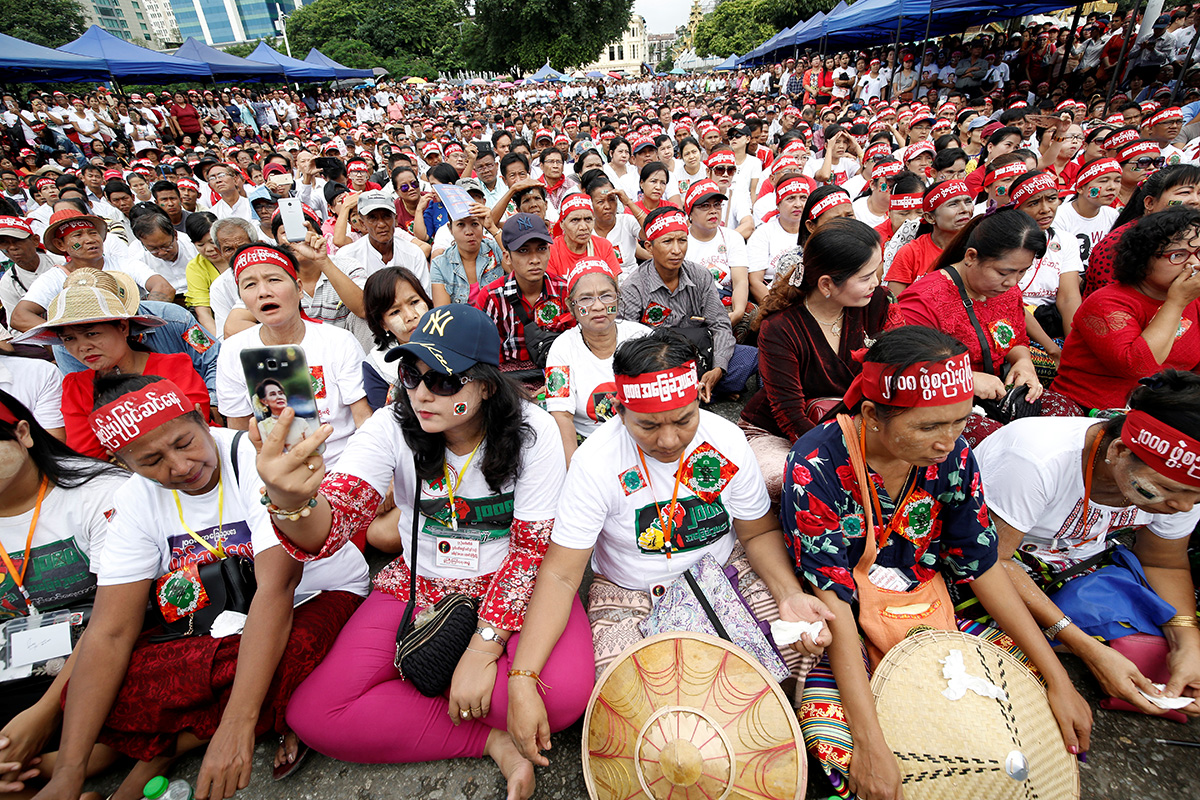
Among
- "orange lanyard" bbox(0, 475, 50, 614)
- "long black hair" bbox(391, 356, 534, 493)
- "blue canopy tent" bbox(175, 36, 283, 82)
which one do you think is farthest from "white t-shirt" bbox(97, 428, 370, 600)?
"blue canopy tent" bbox(175, 36, 283, 82)

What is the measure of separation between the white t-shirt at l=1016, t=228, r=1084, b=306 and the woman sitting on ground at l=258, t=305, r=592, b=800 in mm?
4500

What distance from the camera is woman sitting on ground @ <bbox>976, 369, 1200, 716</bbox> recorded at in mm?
1898

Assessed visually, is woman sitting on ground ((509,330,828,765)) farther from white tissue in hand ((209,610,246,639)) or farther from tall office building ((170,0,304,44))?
tall office building ((170,0,304,44))

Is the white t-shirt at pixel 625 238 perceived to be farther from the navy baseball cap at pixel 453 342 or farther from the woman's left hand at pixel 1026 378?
the navy baseball cap at pixel 453 342

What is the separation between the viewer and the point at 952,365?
6.11 ft

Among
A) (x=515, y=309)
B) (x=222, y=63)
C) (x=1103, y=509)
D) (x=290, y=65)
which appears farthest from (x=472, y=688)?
(x=290, y=65)

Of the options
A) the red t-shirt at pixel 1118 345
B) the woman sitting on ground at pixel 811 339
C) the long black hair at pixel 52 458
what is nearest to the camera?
the long black hair at pixel 52 458

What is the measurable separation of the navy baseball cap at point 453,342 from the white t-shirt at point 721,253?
386cm

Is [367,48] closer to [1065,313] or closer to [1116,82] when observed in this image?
[1116,82]

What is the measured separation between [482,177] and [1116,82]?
43.0ft

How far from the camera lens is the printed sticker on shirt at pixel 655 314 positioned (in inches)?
175

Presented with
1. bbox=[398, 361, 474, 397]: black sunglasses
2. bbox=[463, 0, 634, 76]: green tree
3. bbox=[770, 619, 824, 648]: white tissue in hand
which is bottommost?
bbox=[770, 619, 824, 648]: white tissue in hand

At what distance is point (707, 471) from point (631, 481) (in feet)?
1.07

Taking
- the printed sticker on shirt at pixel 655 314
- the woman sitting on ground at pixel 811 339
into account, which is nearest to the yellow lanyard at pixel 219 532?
the woman sitting on ground at pixel 811 339
